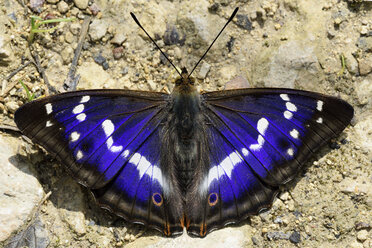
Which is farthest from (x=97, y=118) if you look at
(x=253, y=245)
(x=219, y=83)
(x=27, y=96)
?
(x=253, y=245)

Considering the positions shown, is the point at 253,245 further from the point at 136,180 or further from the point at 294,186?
the point at 136,180

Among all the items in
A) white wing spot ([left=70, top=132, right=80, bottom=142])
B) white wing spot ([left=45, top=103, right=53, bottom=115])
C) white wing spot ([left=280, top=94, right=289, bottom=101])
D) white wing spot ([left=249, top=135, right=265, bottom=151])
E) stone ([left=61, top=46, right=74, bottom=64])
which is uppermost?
stone ([left=61, top=46, right=74, bottom=64])

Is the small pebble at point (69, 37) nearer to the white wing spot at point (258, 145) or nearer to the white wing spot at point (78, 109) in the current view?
the white wing spot at point (78, 109)

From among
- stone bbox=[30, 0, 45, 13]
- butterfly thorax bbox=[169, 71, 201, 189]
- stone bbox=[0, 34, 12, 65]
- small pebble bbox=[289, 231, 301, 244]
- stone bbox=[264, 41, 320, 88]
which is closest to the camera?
butterfly thorax bbox=[169, 71, 201, 189]

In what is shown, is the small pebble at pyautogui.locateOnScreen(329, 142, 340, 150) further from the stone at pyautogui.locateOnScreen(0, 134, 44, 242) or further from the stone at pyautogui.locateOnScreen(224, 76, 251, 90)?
the stone at pyautogui.locateOnScreen(0, 134, 44, 242)

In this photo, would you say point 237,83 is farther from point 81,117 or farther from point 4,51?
point 4,51

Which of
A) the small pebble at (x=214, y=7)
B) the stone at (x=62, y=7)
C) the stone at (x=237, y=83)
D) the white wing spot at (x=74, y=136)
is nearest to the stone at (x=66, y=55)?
the stone at (x=62, y=7)

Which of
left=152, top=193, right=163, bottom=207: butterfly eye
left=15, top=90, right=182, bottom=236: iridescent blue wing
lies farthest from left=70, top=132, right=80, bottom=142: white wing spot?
left=152, top=193, right=163, bottom=207: butterfly eye

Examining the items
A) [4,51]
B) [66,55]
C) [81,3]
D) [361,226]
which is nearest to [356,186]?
[361,226]
